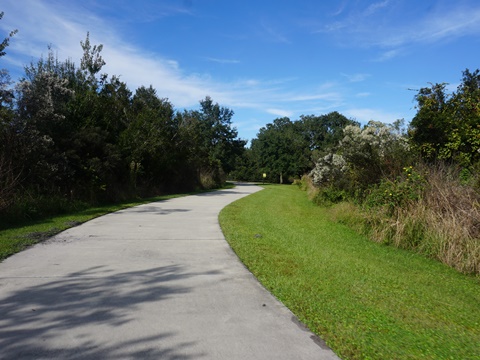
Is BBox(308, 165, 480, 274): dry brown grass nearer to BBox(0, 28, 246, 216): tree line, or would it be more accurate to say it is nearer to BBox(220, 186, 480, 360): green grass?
BBox(220, 186, 480, 360): green grass

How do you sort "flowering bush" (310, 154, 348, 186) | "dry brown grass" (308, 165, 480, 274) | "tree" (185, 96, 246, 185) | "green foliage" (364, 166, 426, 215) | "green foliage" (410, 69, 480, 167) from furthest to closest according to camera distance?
"tree" (185, 96, 246, 185) < "flowering bush" (310, 154, 348, 186) < "green foliage" (410, 69, 480, 167) < "green foliage" (364, 166, 426, 215) < "dry brown grass" (308, 165, 480, 274)

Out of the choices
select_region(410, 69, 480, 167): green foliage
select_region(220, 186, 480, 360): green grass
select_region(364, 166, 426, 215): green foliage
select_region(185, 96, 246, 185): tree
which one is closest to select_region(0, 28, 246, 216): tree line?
select_region(220, 186, 480, 360): green grass

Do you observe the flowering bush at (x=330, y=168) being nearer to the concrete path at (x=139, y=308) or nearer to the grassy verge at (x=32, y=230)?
the grassy verge at (x=32, y=230)

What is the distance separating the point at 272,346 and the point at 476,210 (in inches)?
240

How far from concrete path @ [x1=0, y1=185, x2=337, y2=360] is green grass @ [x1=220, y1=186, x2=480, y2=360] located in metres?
0.32

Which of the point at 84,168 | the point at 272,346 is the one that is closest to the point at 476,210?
the point at 272,346

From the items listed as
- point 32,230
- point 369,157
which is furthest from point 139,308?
point 369,157

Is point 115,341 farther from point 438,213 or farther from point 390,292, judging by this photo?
point 438,213

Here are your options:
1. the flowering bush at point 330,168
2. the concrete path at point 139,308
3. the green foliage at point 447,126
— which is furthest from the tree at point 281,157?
the concrete path at point 139,308

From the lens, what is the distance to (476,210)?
7621mm

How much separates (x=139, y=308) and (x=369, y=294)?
3.01 m

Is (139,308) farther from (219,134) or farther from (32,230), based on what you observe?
(219,134)

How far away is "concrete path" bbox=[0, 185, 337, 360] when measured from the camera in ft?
11.3

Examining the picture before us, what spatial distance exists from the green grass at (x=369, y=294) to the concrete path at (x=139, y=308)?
0.32 metres
